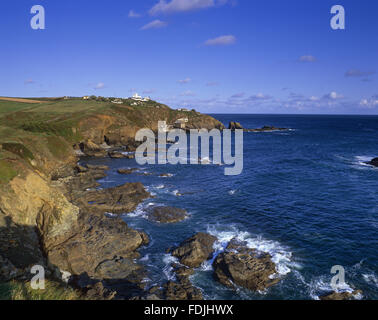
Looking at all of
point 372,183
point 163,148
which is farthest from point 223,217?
point 163,148

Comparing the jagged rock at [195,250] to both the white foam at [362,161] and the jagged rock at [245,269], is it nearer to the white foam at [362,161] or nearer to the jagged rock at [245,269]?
the jagged rock at [245,269]

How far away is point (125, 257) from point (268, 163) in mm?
52980

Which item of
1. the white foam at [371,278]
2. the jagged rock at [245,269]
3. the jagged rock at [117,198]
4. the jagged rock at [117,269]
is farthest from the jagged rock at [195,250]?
the white foam at [371,278]

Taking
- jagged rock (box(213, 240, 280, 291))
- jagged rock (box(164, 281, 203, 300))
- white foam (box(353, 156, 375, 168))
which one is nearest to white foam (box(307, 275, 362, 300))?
jagged rock (box(213, 240, 280, 291))

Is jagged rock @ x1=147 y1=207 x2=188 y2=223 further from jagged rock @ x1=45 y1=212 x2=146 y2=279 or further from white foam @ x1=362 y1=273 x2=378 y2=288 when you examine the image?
white foam @ x1=362 y1=273 x2=378 y2=288

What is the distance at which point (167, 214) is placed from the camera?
A: 36.5m

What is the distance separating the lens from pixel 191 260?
25609 millimetres

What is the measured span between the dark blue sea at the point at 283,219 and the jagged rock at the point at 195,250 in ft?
3.26

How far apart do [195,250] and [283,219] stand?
577 inches

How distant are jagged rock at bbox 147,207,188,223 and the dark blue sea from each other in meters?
1.15

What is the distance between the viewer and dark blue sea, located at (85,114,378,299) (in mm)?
23453

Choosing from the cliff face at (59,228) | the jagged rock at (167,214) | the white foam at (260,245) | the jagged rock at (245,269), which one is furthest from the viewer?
the jagged rock at (167,214)

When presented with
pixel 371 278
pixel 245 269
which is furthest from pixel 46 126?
pixel 371 278

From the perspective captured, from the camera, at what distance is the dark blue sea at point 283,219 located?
23453mm
